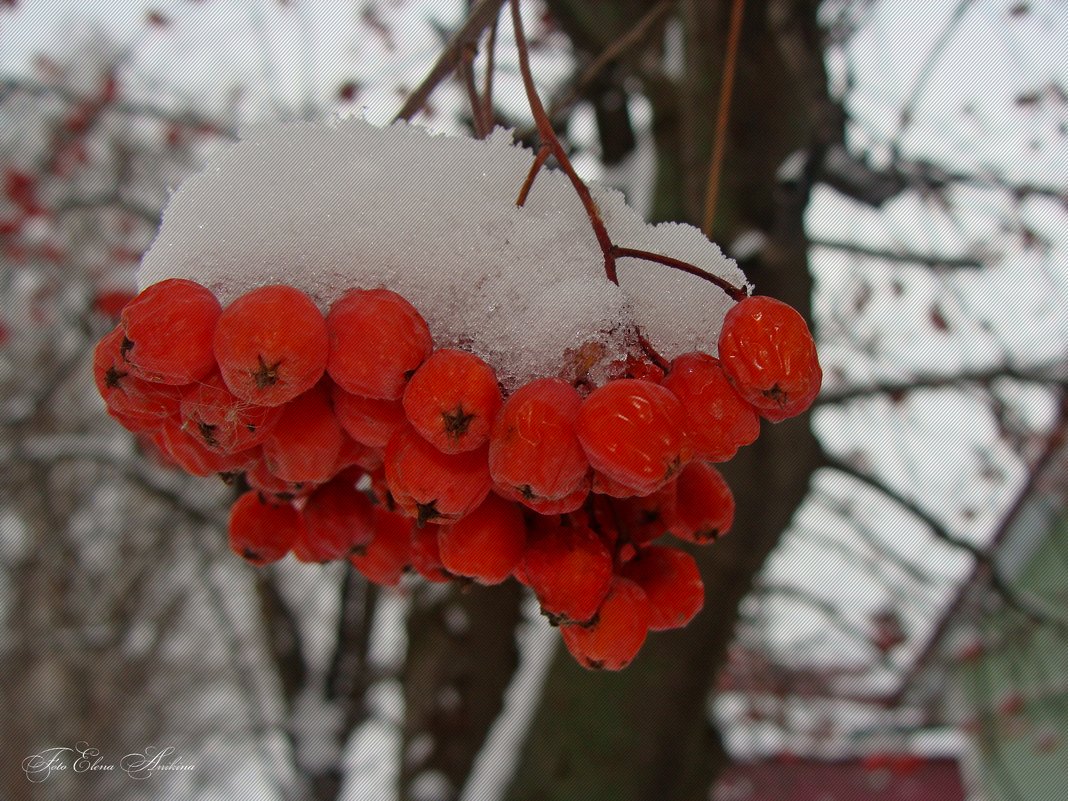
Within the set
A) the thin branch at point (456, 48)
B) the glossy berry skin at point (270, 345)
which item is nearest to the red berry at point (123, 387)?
the glossy berry skin at point (270, 345)

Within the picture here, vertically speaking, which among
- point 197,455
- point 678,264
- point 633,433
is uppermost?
point 678,264

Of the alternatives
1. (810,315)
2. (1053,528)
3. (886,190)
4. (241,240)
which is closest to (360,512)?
(241,240)

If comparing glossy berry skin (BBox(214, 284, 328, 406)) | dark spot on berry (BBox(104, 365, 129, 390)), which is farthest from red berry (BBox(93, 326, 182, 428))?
glossy berry skin (BBox(214, 284, 328, 406))

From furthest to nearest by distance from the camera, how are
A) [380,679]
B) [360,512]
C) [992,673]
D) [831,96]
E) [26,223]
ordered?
[992,673] → [26,223] → [380,679] → [831,96] → [360,512]

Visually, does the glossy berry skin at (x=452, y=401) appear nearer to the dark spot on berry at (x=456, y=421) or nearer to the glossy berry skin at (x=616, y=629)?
the dark spot on berry at (x=456, y=421)

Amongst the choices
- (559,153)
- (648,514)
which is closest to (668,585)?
(648,514)

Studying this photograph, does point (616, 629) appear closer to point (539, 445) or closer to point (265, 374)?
point (539, 445)

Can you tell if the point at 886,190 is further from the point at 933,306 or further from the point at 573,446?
the point at 573,446
